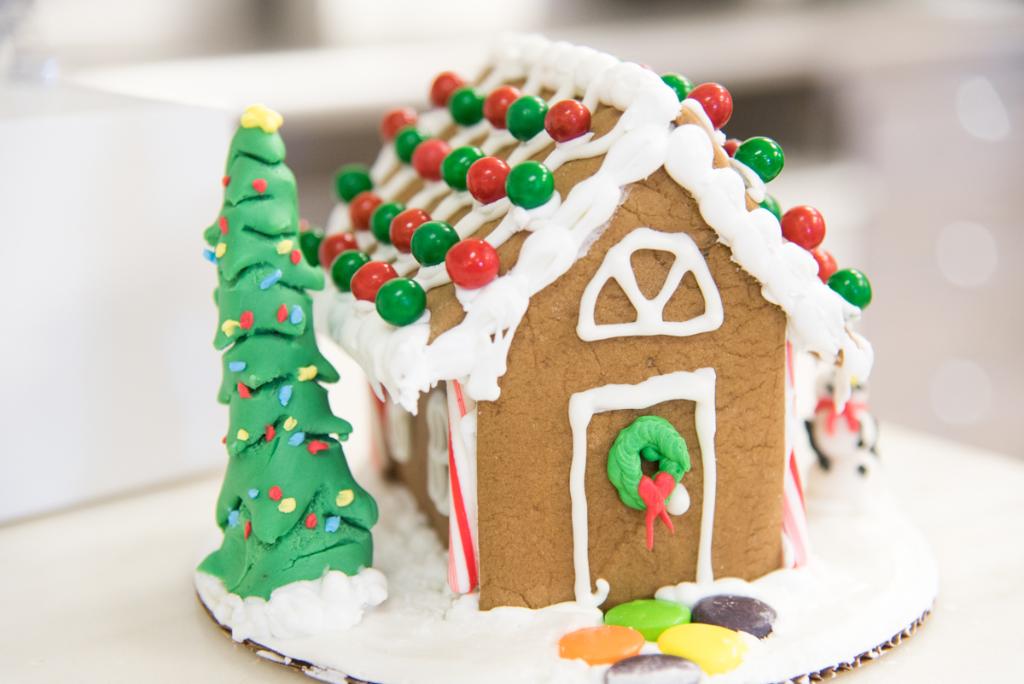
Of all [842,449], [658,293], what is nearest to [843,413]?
[842,449]

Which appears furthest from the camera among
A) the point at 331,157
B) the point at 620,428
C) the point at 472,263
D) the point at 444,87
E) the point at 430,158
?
the point at 331,157

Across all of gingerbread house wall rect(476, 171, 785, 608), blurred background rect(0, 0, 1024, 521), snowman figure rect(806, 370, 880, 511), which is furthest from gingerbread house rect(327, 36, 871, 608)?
blurred background rect(0, 0, 1024, 521)

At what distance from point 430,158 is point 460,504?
0.49 m

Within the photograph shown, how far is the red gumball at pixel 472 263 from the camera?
52.0 inches

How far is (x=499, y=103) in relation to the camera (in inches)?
64.2

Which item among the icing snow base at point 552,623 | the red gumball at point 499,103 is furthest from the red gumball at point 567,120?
the icing snow base at point 552,623

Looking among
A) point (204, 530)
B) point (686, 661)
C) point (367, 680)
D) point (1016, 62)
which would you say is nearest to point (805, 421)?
point (686, 661)

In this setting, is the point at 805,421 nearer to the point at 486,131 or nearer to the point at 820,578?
the point at 820,578

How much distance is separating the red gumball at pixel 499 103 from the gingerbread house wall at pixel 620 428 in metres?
0.34

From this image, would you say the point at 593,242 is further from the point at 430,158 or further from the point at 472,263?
the point at 430,158

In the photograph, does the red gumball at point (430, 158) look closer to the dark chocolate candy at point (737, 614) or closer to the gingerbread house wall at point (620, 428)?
the gingerbread house wall at point (620, 428)

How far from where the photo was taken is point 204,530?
1815 millimetres

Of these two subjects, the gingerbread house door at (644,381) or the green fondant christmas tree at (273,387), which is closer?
the gingerbread house door at (644,381)

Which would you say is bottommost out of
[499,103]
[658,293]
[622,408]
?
[622,408]
